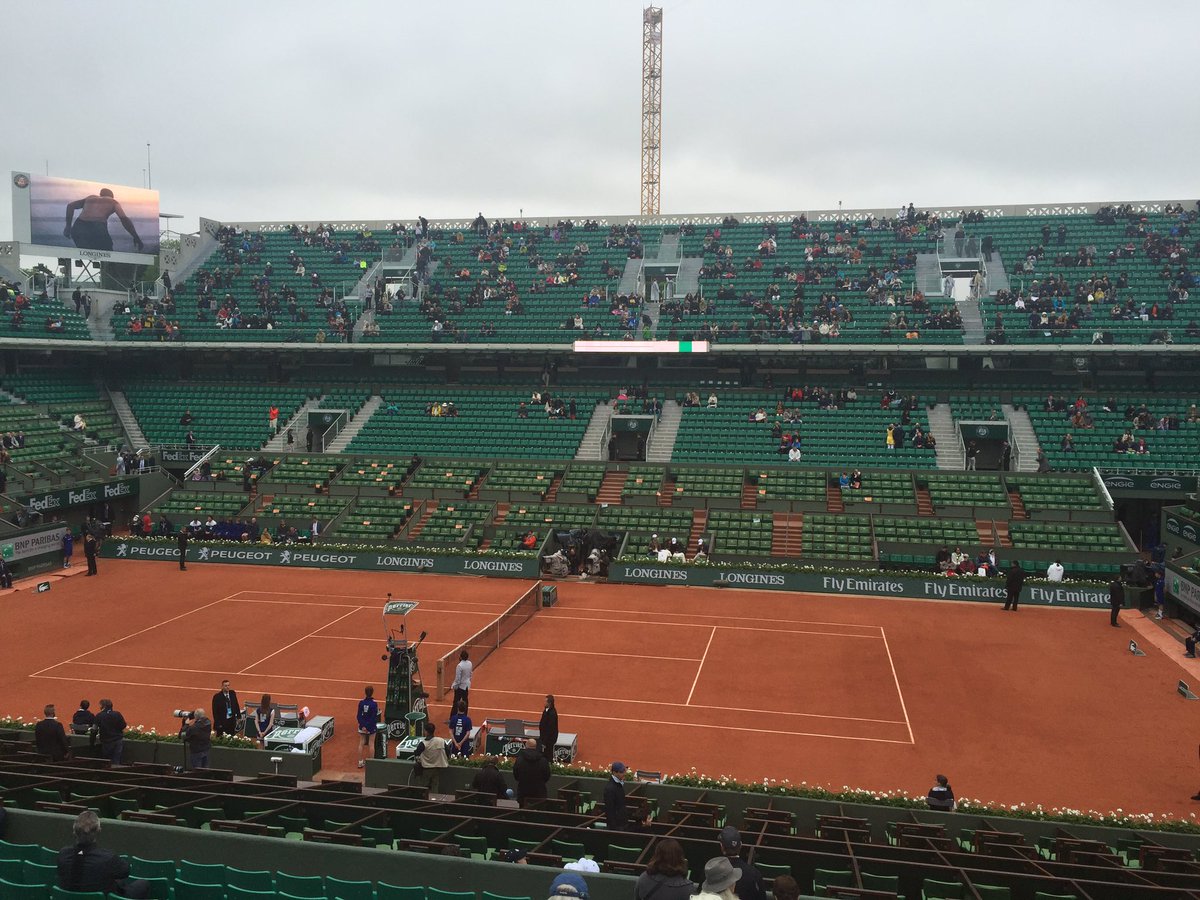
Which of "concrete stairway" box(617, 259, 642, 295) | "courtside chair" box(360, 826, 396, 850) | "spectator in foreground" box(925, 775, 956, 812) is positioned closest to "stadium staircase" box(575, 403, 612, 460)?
"concrete stairway" box(617, 259, 642, 295)

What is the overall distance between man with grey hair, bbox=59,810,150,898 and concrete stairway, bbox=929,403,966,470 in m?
40.5

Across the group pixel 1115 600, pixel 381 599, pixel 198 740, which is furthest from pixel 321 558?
pixel 1115 600

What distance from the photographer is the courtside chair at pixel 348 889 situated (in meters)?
9.72

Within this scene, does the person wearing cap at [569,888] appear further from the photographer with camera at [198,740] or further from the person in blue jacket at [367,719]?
the person in blue jacket at [367,719]

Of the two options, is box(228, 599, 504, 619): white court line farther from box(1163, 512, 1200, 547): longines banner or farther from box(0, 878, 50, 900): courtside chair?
box(1163, 512, 1200, 547): longines banner

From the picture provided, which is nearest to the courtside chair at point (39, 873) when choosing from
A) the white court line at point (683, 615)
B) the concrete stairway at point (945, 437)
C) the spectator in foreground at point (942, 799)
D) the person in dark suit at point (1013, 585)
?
the spectator in foreground at point (942, 799)

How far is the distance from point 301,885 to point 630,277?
51.3 metres

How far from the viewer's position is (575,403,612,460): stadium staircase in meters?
47.7

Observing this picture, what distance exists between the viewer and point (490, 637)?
26.7 m

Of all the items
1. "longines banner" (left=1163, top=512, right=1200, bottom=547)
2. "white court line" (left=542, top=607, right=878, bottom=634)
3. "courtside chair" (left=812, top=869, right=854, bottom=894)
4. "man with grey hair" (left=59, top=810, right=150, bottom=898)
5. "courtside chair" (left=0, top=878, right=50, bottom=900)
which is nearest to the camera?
"man with grey hair" (left=59, top=810, right=150, bottom=898)

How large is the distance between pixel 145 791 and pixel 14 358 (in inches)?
1909

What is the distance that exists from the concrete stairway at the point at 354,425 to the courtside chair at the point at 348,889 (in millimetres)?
41807

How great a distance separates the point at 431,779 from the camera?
1566 cm

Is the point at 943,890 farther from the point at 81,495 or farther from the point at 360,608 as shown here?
the point at 81,495
